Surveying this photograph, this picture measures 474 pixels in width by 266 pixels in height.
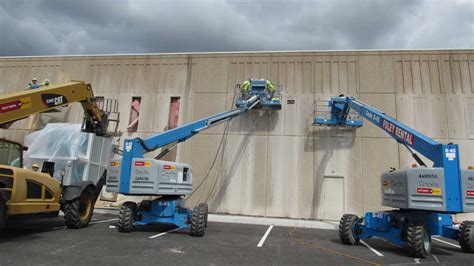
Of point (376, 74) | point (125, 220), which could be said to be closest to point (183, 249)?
point (125, 220)

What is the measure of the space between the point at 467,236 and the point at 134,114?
51.8ft

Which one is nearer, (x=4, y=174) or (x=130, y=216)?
(x=4, y=174)

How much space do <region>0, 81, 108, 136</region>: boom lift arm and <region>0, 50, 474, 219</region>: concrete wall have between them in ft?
18.2

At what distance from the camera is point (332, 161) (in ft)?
56.2

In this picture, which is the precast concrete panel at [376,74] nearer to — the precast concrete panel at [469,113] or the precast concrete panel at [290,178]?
the precast concrete panel at [469,113]

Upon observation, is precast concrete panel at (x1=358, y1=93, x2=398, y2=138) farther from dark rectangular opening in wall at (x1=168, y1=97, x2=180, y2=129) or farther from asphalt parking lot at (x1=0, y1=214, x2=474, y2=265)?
dark rectangular opening in wall at (x1=168, y1=97, x2=180, y2=129)

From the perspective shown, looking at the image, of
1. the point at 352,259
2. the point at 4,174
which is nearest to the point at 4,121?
the point at 4,174

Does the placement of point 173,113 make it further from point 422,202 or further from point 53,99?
point 422,202

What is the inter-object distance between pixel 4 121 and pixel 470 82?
1931 centimetres

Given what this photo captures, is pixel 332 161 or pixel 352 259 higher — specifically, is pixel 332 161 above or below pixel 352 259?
above

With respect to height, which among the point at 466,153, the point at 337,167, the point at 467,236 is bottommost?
the point at 467,236

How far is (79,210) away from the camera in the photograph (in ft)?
36.2

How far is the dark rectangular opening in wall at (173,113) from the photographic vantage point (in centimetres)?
1873

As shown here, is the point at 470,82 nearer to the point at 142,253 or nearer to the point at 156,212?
the point at 156,212
